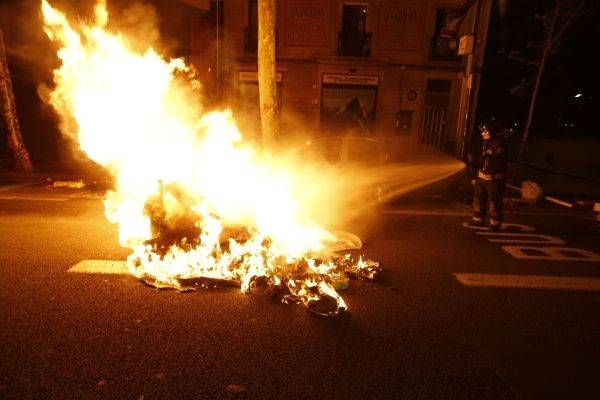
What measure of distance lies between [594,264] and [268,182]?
567cm

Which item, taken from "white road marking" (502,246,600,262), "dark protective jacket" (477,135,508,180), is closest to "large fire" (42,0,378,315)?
"white road marking" (502,246,600,262)

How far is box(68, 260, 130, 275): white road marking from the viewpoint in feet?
16.7

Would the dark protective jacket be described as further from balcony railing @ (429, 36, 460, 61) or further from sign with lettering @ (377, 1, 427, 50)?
balcony railing @ (429, 36, 460, 61)

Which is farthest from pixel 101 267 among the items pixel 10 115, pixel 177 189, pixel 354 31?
pixel 354 31

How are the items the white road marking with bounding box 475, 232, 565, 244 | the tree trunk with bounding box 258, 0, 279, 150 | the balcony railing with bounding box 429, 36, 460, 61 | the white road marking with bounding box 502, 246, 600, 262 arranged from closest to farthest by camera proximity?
the white road marking with bounding box 502, 246, 600, 262 < the white road marking with bounding box 475, 232, 565, 244 < the tree trunk with bounding box 258, 0, 279, 150 < the balcony railing with bounding box 429, 36, 460, 61

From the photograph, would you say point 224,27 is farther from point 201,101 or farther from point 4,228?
point 4,228

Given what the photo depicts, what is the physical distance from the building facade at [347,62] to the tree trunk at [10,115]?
924cm

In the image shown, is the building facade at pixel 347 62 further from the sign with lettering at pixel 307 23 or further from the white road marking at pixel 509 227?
the white road marking at pixel 509 227

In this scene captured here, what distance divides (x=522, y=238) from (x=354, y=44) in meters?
15.2

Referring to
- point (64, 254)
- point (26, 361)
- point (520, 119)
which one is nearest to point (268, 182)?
point (64, 254)

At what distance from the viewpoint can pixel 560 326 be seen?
412 centimetres

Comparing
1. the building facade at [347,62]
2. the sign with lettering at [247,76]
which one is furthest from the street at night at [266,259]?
the sign with lettering at [247,76]

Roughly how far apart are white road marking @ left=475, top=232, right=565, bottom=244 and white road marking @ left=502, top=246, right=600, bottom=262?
0.32m

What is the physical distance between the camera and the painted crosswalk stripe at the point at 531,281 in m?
5.09
